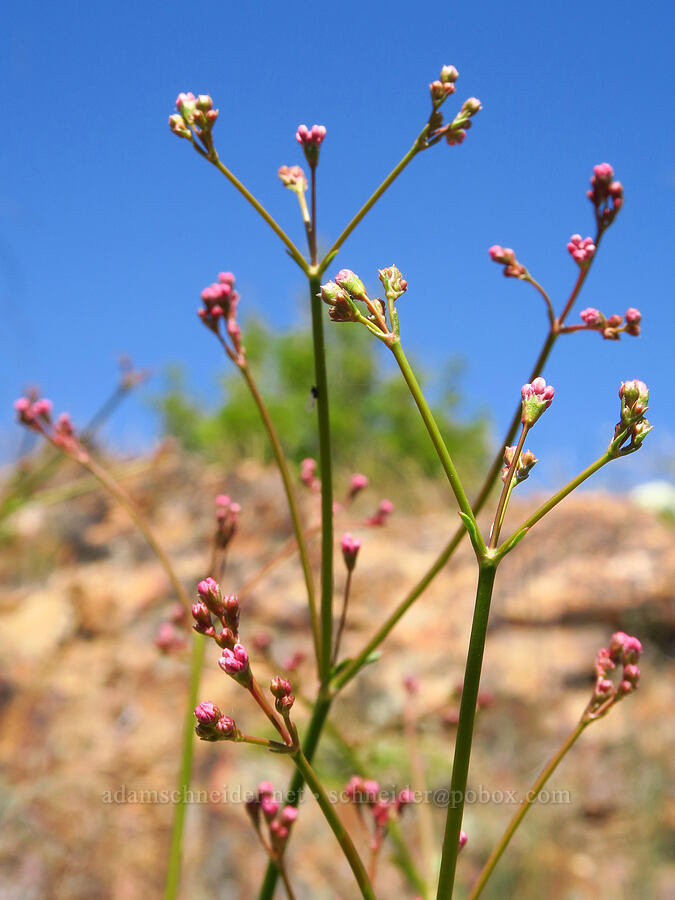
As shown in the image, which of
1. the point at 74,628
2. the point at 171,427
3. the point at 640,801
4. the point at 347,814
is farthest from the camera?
the point at 171,427

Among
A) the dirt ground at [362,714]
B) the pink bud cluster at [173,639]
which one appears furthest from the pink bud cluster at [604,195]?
the dirt ground at [362,714]

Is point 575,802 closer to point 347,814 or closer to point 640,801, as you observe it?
point 640,801

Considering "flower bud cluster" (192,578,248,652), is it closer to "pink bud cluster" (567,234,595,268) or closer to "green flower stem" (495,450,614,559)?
"green flower stem" (495,450,614,559)

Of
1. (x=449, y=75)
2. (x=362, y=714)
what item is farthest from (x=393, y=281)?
(x=362, y=714)

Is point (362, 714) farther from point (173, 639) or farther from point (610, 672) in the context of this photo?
point (610, 672)

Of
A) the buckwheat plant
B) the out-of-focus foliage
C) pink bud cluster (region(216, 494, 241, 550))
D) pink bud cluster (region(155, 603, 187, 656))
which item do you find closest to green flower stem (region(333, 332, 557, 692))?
the buckwheat plant

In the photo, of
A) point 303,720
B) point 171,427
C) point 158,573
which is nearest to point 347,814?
point 303,720

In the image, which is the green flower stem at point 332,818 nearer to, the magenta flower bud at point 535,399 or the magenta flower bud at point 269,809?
the magenta flower bud at point 269,809
